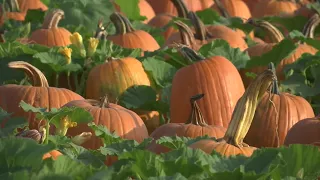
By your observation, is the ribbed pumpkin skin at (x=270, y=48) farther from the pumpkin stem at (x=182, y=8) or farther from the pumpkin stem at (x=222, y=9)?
the pumpkin stem at (x=222, y=9)

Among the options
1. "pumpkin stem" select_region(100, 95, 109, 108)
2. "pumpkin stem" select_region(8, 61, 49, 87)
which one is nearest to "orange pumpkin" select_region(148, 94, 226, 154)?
"pumpkin stem" select_region(100, 95, 109, 108)

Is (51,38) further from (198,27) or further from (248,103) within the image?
(248,103)

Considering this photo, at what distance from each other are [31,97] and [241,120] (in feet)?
5.54

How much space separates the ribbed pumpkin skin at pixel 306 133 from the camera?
15.2 ft

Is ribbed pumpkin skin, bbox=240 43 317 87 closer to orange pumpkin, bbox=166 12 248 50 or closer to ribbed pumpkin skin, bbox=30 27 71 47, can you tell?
orange pumpkin, bbox=166 12 248 50

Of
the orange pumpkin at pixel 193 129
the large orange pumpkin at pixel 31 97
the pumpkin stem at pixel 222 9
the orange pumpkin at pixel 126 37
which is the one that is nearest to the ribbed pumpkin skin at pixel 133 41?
the orange pumpkin at pixel 126 37

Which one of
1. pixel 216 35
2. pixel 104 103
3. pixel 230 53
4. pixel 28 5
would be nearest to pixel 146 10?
pixel 28 5

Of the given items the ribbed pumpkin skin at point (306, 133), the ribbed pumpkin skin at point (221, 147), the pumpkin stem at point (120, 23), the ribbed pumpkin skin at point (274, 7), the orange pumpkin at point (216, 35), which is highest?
the ribbed pumpkin skin at point (221, 147)

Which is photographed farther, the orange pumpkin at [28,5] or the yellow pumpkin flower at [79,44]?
the orange pumpkin at [28,5]

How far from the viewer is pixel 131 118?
16.6 feet

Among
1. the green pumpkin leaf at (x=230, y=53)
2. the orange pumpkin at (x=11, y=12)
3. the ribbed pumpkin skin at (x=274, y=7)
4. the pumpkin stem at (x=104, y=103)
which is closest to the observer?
the pumpkin stem at (x=104, y=103)

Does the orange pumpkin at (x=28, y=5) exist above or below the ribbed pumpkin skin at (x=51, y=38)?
below

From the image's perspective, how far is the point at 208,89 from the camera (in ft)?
18.8

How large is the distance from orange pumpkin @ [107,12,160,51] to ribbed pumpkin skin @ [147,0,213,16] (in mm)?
2521
